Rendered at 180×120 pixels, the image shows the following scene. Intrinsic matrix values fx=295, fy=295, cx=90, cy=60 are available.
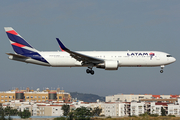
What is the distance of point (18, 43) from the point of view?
56.9m

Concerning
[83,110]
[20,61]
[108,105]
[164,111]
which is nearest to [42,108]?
[108,105]

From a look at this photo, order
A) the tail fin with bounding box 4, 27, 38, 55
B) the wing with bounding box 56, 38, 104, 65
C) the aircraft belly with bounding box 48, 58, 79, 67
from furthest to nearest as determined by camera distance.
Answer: the tail fin with bounding box 4, 27, 38, 55 → the aircraft belly with bounding box 48, 58, 79, 67 → the wing with bounding box 56, 38, 104, 65

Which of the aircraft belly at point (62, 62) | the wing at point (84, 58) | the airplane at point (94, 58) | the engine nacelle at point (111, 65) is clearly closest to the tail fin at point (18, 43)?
the airplane at point (94, 58)

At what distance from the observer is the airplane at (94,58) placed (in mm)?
53188

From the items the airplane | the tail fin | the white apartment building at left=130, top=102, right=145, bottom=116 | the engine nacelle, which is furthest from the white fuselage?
the white apartment building at left=130, top=102, right=145, bottom=116

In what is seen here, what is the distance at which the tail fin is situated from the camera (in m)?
56.2

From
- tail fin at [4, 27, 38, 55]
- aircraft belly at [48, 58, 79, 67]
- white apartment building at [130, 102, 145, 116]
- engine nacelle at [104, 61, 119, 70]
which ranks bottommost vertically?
white apartment building at [130, 102, 145, 116]

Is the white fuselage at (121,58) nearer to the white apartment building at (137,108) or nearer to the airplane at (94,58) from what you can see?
the airplane at (94,58)

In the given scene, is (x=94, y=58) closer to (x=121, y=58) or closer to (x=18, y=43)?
(x=121, y=58)

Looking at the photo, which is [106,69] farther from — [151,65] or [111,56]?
[151,65]

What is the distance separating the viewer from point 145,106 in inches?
4766

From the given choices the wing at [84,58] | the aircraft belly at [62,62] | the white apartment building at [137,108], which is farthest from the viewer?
the white apartment building at [137,108]

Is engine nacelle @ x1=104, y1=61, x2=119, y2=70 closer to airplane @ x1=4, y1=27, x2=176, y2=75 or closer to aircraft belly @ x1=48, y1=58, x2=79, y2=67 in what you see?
airplane @ x1=4, y1=27, x2=176, y2=75

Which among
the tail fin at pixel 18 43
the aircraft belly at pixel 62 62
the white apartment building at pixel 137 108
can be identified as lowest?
the white apartment building at pixel 137 108
